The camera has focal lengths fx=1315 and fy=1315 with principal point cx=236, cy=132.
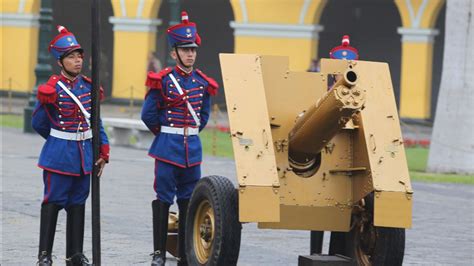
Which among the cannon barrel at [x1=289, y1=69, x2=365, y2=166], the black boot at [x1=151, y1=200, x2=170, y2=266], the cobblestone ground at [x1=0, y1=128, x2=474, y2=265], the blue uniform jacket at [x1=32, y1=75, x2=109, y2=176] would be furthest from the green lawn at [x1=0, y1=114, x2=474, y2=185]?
the blue uniform jacket at [x1=32, y1=75, x2=109, y2=176]

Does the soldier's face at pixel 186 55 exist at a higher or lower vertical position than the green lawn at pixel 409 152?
higher

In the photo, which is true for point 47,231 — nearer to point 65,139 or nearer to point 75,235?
point 75,235

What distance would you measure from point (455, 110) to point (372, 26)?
1633 cm

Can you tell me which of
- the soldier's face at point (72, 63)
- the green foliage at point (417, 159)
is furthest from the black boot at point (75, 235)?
the green foliage at point (417, 159)

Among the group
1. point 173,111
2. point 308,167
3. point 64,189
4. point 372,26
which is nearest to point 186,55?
point 173,111

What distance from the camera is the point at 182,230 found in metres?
9.75

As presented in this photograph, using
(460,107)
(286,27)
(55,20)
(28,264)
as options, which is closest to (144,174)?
(460,107)

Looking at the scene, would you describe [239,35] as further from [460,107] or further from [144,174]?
[144,174]

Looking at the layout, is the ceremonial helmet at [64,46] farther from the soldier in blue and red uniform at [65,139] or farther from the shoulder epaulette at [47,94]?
the shoulder epaulette at [47,94]

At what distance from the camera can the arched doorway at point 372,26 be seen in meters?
36.9

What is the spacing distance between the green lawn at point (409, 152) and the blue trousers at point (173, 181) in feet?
34.1

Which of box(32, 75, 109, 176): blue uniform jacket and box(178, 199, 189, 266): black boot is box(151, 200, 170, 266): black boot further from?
box(32, 75, 109, 176): blue uniform jacket

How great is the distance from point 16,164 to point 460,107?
723 cm

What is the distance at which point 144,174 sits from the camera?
17875mm
